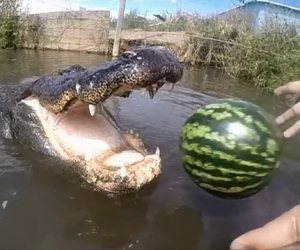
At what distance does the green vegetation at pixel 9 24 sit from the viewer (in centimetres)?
1224

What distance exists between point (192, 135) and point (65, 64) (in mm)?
7270

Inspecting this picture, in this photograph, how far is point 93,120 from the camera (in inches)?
134

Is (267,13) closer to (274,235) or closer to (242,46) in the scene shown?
(242,46)

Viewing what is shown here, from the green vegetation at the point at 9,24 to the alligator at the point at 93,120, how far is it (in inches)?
355

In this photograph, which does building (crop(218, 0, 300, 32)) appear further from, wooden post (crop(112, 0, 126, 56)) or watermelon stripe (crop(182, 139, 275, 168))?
watermelon stripe (crop(182, 139, 275, 168))

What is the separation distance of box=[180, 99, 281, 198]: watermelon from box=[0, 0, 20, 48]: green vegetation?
36.1 ft

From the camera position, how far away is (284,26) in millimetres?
8391

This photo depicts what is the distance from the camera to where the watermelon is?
2.22 metres

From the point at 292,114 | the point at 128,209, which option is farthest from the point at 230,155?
the point at 128,209

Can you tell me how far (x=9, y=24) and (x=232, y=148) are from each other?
11759 millimetres

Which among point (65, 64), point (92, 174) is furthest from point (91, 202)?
point (65, 64)

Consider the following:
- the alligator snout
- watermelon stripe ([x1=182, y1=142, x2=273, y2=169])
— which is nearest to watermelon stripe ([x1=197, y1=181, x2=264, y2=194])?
watermelon stripe ([x1=182, y1=142, x2=273, y2=169])

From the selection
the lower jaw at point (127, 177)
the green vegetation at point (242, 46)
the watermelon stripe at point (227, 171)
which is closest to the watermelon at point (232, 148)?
the watermelon stripe at point (227, 171)

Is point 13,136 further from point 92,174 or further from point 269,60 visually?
point 269,60
